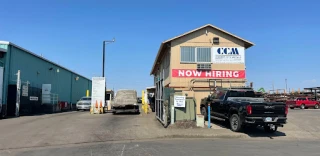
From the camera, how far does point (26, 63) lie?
27500mm

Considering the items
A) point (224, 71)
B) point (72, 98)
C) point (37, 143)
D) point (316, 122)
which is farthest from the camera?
point (72, 98)

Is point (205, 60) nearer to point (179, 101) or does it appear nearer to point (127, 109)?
point (127, 109)

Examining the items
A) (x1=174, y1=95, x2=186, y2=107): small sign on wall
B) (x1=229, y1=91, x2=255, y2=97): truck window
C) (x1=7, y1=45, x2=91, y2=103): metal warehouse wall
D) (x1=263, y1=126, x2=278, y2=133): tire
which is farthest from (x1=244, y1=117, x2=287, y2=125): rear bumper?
(x1=7, y1=45, x2=91, y2=103): metal warehouse wall

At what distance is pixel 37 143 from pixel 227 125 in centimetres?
978

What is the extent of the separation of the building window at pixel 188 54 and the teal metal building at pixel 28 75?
12982 millimetres

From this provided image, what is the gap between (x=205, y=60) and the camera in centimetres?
2328

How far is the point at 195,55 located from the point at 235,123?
31.5 ft

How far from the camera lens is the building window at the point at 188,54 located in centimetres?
2305

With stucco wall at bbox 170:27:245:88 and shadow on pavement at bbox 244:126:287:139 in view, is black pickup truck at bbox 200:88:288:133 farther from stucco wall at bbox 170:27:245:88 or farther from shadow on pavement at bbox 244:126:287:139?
stucco wall at bbox 170:27:245:88

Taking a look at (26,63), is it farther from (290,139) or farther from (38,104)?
(290,139)

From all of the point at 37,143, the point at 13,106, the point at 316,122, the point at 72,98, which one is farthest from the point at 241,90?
the point at 72,98

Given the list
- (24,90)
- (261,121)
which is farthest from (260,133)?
(24,90)

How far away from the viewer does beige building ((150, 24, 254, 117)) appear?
22906 millimetres

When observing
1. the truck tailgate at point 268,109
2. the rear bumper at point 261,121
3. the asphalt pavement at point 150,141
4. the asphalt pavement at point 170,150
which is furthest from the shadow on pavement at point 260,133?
the asphalt pavement at point 170,150
